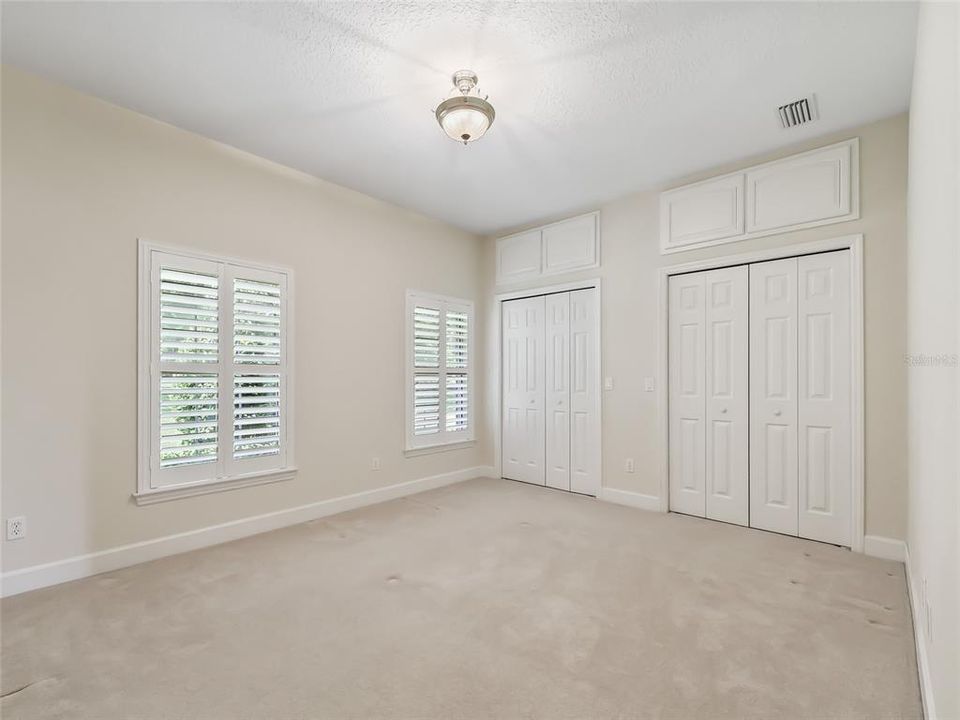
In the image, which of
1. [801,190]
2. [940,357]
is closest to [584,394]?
[801,190]

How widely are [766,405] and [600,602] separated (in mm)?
2100

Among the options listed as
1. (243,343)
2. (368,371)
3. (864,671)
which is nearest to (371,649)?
(864,671)

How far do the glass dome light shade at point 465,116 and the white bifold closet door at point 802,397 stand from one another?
2.42 m

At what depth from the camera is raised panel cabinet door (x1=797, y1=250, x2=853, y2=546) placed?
10.8 ft

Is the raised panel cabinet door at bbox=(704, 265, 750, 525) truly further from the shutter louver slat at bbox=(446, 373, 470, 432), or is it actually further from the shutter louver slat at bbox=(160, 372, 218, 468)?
the shutter louver slat at bbox=(160, 372, 218, 468)

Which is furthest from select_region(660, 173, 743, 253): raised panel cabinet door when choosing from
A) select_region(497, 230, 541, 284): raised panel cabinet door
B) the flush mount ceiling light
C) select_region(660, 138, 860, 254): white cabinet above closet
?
the flush mount ceiling light

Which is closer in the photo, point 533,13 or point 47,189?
point 533,13

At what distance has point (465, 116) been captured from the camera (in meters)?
2.60

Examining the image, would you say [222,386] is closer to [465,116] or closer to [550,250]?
[465,116]

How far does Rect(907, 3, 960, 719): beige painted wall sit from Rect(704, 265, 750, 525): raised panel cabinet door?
5.41 feet

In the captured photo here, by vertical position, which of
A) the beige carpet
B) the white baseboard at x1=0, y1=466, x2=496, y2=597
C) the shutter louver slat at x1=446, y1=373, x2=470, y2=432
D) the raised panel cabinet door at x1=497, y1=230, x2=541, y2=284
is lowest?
the beige carpet

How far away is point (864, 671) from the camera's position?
6.41 feet

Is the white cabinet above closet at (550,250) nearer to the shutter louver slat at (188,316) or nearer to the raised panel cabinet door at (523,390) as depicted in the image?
the raised panel cabinet door at (523,390)

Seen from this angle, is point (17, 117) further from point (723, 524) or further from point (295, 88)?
point (723, 524)
